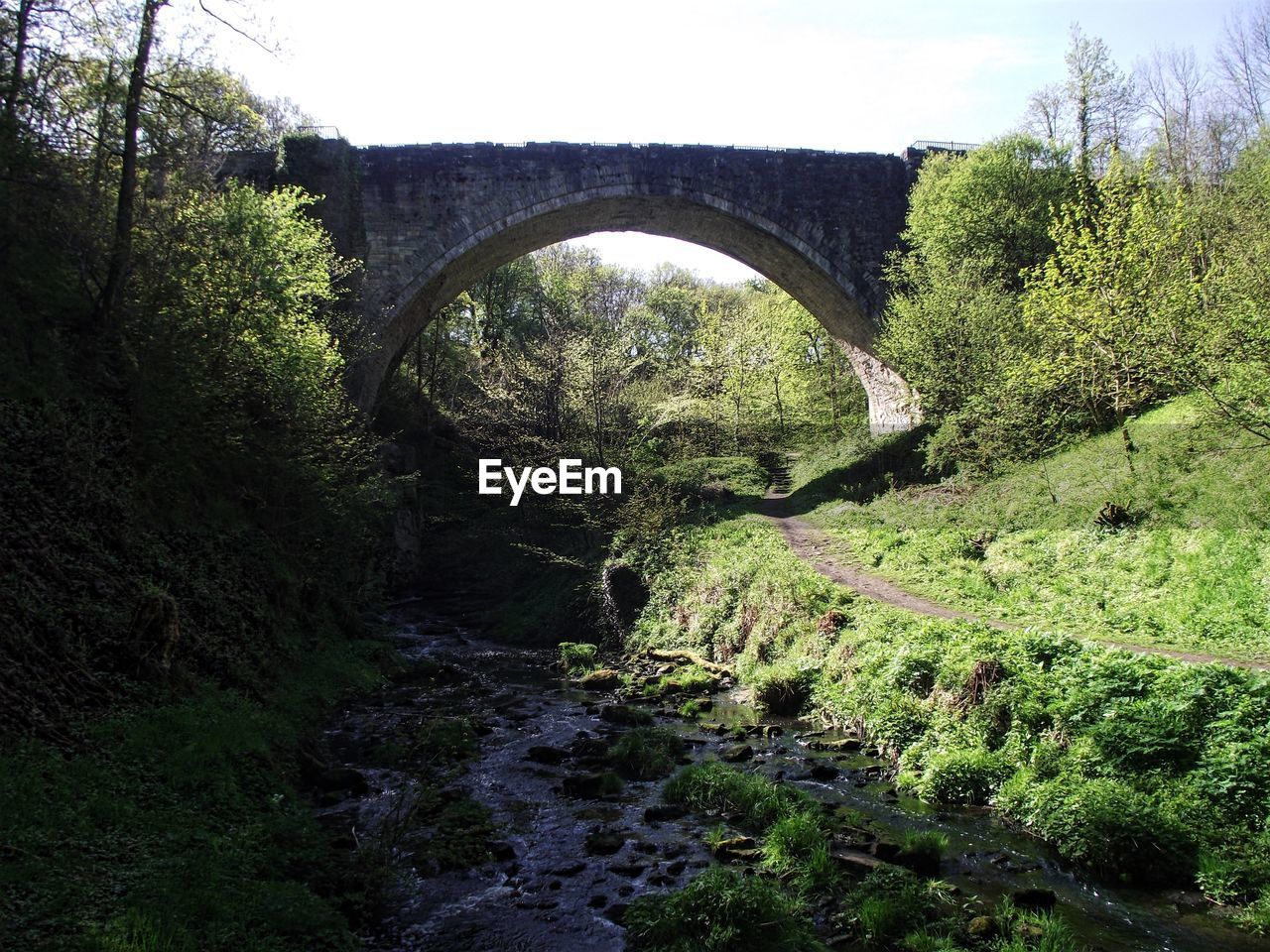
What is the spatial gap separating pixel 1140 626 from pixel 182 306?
1419 cm

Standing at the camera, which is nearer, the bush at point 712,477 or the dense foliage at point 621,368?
the dense foliage at point 621,368

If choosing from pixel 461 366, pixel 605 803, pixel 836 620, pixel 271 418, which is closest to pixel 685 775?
pixel 605 803

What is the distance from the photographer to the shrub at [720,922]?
18.0 ft

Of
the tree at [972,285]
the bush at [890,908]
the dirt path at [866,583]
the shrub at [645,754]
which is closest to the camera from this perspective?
the bush at [890,908]

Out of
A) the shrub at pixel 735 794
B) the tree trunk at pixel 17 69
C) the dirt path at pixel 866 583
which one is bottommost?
the shrub at pixel 735 794

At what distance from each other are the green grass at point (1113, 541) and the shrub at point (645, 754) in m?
5.42

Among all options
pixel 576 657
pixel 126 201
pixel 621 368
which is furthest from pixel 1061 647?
pixel 621 368

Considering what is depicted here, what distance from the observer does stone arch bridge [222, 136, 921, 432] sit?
2355cm

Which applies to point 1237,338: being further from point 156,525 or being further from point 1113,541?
point 156,525

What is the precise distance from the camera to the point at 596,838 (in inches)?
298

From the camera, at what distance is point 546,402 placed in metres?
22.5

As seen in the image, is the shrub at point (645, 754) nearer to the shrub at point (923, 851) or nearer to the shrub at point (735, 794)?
the shrub at point (735, 794)

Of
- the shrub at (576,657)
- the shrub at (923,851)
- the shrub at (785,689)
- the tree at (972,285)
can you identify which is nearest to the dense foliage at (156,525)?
the shrub at (576,657)

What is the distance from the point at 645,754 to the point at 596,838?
2.26 metres
